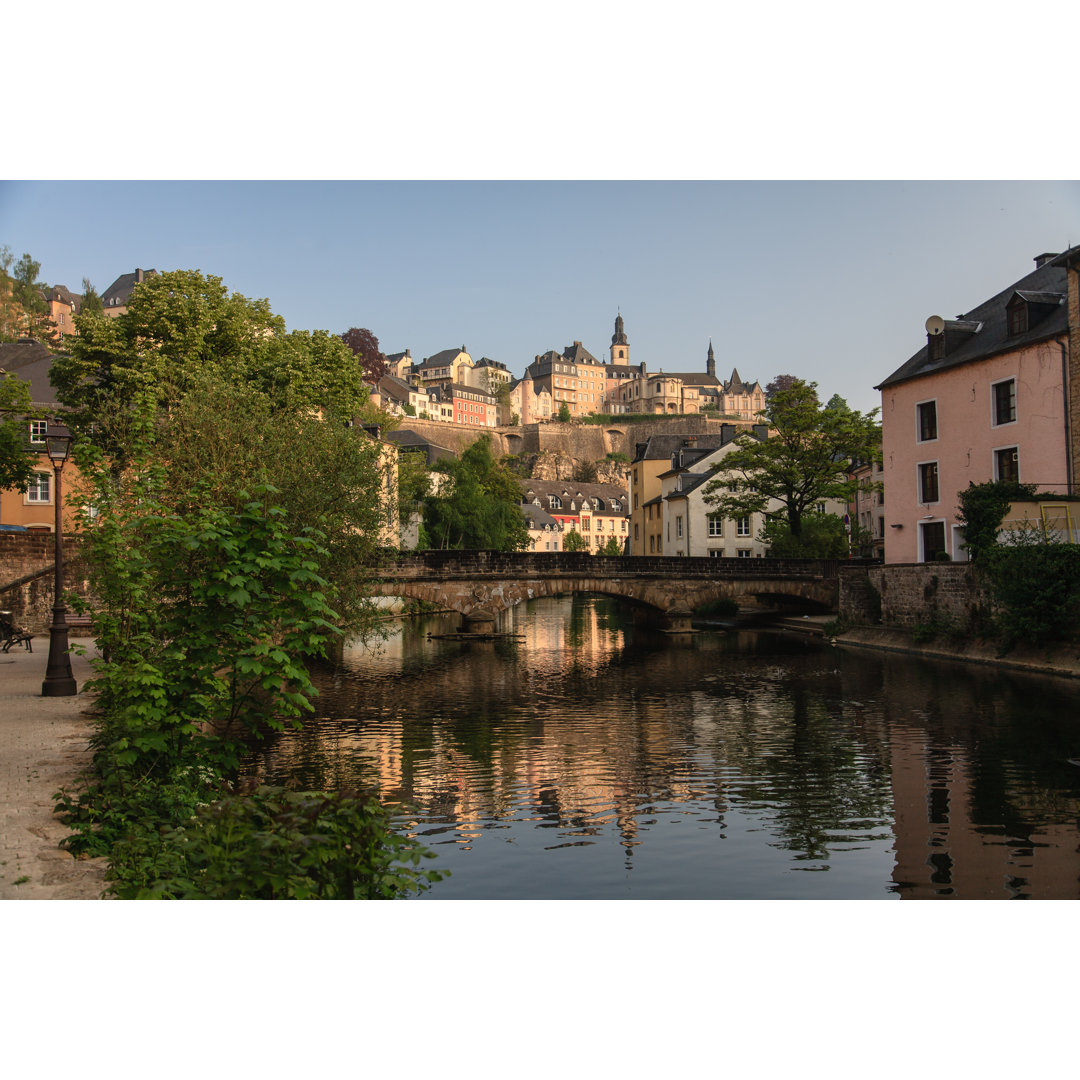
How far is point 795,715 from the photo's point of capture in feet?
61.7

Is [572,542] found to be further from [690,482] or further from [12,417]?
[12,417]

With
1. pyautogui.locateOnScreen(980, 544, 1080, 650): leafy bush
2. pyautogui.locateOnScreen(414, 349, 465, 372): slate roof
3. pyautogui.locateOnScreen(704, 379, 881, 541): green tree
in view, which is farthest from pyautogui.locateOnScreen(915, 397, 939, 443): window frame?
pyautogui.locateOnScreen(414, 349, 465, 372): slate roof

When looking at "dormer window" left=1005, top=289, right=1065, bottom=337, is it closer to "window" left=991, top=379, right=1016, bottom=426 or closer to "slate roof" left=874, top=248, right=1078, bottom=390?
"slate roof" left=874, top=248, right=1078, bottom=390

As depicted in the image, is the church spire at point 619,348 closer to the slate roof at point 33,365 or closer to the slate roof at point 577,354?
the slate roof at point 577,354

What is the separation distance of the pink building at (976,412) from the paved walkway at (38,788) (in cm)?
2530

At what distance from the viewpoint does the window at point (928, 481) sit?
3269cm

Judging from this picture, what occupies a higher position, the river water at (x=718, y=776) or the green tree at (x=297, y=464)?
the green tree at (x=297, y=464)

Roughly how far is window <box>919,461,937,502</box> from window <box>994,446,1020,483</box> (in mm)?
2930

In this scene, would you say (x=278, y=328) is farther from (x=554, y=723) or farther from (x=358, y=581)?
(x=554, y=723)

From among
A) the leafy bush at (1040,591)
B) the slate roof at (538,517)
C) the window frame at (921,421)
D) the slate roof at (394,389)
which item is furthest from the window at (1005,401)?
the slate roof at (394,389)

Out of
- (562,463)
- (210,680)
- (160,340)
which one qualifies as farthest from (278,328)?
(562,463)

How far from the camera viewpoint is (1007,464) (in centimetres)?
2939

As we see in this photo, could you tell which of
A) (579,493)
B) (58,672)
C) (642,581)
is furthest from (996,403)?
(579,493)

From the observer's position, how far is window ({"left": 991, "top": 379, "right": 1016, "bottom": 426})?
28.9 m
